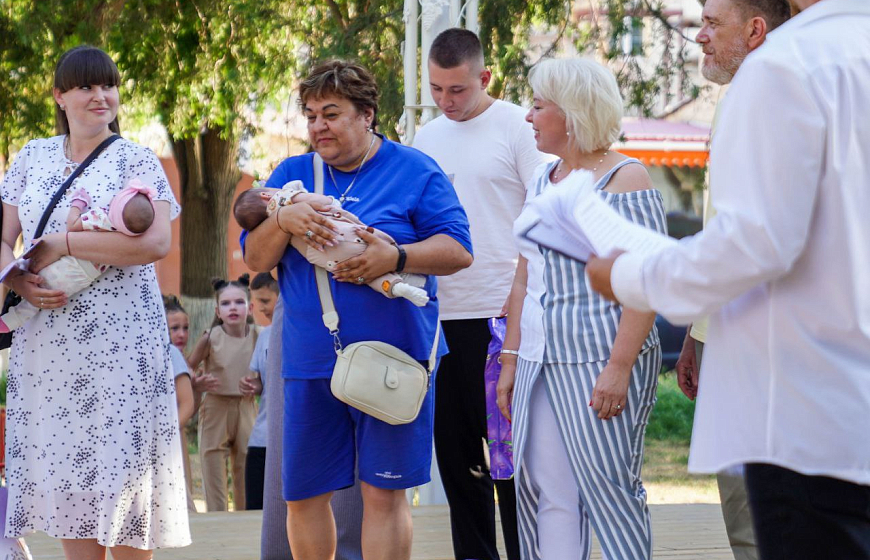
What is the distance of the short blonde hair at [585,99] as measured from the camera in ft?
10.5

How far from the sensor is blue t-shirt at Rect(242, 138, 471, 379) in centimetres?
338

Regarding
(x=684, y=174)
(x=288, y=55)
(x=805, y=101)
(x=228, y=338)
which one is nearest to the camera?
(x=805, y=101)

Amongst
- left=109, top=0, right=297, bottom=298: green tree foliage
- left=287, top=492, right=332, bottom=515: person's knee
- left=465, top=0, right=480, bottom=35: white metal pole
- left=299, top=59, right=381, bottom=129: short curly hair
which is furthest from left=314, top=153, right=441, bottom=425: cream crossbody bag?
left=109, top=0, right=297, bottom=298: green tree foliage

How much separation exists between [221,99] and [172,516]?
740 cm

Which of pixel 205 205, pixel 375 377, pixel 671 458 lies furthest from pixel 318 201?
pixel 671 458

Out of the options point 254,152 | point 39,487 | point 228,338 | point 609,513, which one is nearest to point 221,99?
point 254,152

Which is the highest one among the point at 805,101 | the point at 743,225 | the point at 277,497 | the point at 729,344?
the point at 805,101

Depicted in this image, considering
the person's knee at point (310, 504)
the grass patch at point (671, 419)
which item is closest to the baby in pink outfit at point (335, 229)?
the person's knee at point (310, 504)

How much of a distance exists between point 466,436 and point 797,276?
2582 millimetres

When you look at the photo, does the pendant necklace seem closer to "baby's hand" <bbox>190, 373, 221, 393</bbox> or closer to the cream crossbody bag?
the cream crossbody bag

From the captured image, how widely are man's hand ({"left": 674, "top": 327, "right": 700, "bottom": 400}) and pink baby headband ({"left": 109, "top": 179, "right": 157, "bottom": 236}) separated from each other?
1.78m

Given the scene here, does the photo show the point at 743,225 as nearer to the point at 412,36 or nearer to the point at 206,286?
the point at 412,36

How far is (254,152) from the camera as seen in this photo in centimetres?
1207

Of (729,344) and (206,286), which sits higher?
(729,344)
